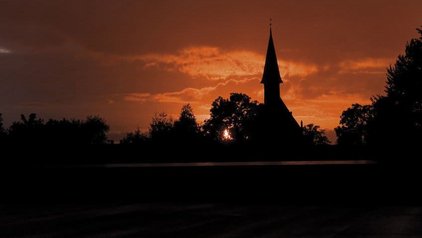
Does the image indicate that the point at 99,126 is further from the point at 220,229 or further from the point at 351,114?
the point at 220,229

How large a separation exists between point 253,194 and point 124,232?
9363 mm

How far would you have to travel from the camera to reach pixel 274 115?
91500 mm

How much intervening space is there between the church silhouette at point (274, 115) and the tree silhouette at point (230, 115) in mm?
7029

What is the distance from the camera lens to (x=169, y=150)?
40.4 metres

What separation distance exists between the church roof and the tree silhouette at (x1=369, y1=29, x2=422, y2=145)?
5149cm

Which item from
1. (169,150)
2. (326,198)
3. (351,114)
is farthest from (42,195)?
(351,114)

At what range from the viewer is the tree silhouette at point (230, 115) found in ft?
358

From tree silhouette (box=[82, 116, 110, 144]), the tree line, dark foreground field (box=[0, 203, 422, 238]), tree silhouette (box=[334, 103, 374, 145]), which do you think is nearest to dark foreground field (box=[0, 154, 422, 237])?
dark foreground field (box=[0, 203, 422, 238])

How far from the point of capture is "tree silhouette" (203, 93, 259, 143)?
109125 mm

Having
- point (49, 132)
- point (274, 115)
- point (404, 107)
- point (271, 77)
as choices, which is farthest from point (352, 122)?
point (49, 132)

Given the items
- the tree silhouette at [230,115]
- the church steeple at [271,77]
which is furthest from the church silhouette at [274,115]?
the tree silhouette at [230,115]

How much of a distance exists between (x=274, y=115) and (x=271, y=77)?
13.3 meters

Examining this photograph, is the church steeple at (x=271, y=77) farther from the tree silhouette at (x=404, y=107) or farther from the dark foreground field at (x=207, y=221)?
the dark foreground field at (x=207, y=221)

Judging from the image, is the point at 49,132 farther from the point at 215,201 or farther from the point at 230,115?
the point at 215,201
